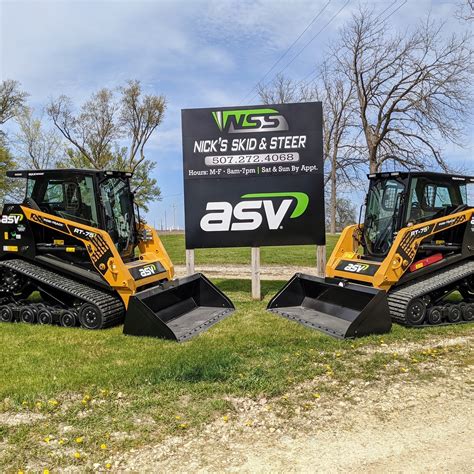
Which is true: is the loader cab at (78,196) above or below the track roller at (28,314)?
above

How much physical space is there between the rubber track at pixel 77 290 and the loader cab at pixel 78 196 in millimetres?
981

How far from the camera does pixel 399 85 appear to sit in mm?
23375

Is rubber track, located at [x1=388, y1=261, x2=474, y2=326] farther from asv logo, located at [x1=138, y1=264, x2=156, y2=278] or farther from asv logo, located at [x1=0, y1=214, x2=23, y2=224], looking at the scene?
asv logo, located at [x1=0, y1=214, x2=23, y2=224]

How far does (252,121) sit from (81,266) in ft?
14.2

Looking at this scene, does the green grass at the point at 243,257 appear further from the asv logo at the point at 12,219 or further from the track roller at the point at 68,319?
the track roller at the point at 68,319

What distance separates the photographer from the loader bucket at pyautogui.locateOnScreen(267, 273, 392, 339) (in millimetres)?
6081

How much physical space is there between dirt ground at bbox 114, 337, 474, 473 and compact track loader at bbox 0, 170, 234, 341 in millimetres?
3114

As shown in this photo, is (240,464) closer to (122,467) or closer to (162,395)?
(122,467)

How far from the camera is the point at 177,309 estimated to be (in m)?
7.41

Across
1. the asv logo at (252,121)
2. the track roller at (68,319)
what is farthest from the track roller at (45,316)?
the asv logo at (252,121)

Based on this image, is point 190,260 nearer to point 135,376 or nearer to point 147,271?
point 147,271

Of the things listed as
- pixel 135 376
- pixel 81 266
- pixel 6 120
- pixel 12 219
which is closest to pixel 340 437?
pixel 135 376

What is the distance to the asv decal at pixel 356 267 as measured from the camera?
23.9ft

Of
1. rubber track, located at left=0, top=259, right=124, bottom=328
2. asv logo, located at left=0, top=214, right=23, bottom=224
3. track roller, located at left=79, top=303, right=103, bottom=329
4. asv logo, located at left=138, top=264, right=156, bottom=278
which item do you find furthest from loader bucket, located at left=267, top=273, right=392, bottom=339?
asv logo, located at left=0, top=214, right=23, bottom=224
